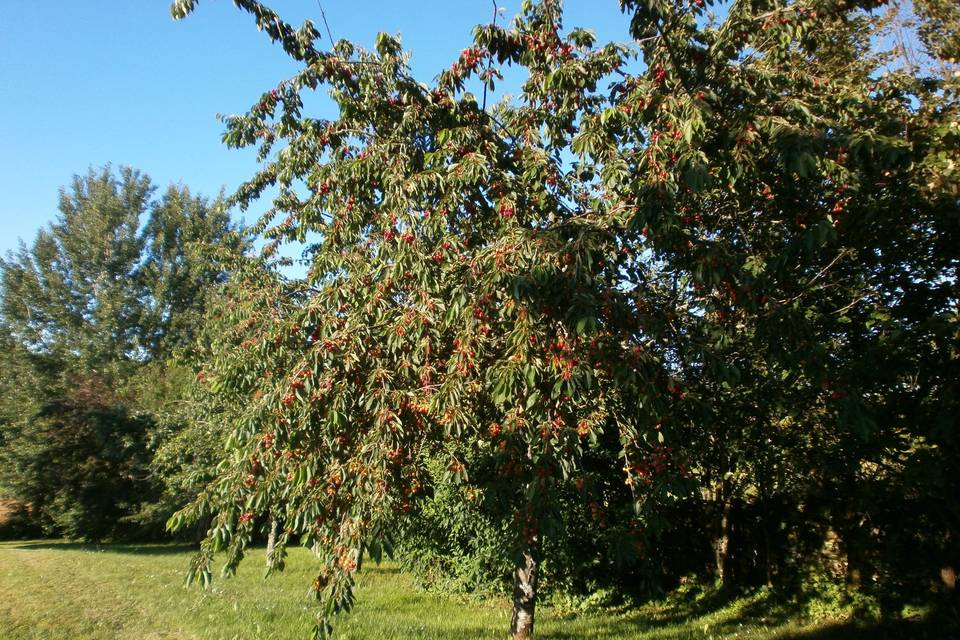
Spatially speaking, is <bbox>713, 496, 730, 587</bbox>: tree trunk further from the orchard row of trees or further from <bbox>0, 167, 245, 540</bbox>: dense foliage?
<bbox>0, 167, 245, 540</bbox>: dense foliage

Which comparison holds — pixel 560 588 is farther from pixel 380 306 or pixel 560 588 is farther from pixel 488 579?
pixel 380 306

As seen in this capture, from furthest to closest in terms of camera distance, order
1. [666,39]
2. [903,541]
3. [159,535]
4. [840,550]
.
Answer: [159,535] → [840,550] → [903,541] → [666,39]

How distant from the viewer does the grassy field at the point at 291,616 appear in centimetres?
655

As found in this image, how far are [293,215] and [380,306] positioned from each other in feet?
10.8

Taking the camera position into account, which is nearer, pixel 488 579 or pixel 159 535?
pixel 488 579

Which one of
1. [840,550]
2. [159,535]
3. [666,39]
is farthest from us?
[159,535]

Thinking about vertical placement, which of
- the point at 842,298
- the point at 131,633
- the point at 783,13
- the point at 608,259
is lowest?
the point at 131,633

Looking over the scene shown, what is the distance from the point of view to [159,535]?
67.8 feet

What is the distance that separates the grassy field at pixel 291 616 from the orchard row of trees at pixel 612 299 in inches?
45.6

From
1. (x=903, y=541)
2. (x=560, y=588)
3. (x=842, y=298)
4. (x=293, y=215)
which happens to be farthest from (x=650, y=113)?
(x=560, y=588)

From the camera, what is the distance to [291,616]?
7242 mm

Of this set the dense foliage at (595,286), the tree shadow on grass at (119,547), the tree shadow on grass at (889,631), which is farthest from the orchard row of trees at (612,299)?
the tree shadow on grass at (119,547)

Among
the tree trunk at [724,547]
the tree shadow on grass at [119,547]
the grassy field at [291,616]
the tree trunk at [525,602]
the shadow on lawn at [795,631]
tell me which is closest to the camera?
the tree trunk at [525,602]

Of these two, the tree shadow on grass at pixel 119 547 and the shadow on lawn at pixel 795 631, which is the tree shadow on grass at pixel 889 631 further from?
the tree shadow on grass at pixel 119 547
